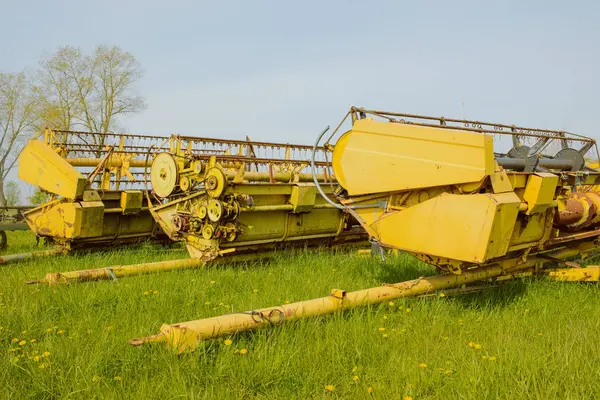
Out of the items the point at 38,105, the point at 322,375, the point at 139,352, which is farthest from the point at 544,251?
the point at 38,105

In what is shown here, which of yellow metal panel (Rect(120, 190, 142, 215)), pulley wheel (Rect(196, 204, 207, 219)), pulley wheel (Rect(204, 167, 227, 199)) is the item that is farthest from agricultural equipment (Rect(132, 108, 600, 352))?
yellow metal panel (Rect(120, 190, 142, 215))

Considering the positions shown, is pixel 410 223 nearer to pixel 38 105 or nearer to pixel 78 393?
pixel 78 393

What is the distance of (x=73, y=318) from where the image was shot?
4246mm

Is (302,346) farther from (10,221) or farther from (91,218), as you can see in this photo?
(10,221)

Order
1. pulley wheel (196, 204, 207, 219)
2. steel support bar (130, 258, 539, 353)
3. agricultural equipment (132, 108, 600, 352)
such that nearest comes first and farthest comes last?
1. steel support bar (130, 258, 539, 353)
2. agricultural equipment (132, 108, 600, 352)
3. pulley wheel (196, 204, 207, 219)

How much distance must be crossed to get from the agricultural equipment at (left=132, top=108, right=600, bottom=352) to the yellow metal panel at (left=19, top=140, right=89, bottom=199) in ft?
14.5

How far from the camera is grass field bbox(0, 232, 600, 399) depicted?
9.73 ft

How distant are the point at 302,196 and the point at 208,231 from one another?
58.7 inches

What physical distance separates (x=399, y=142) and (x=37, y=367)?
3441 mm

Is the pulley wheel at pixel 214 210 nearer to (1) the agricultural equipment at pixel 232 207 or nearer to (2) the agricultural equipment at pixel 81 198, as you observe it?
(1) the agricultural equipment at pixel 232 207

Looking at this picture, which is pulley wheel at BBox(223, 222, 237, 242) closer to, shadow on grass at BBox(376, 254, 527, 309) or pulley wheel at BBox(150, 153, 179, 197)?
pulley wheel at BBox(150, 153, 179, 197)

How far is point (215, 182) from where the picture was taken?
262 inches

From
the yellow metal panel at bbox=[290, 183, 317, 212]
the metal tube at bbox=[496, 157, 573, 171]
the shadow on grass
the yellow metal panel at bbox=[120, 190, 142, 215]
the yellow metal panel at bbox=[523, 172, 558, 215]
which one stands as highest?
the metal tube at bbox=[496, 157, 573, 171]

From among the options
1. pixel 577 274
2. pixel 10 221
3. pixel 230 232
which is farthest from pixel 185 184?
pixel 577 274
